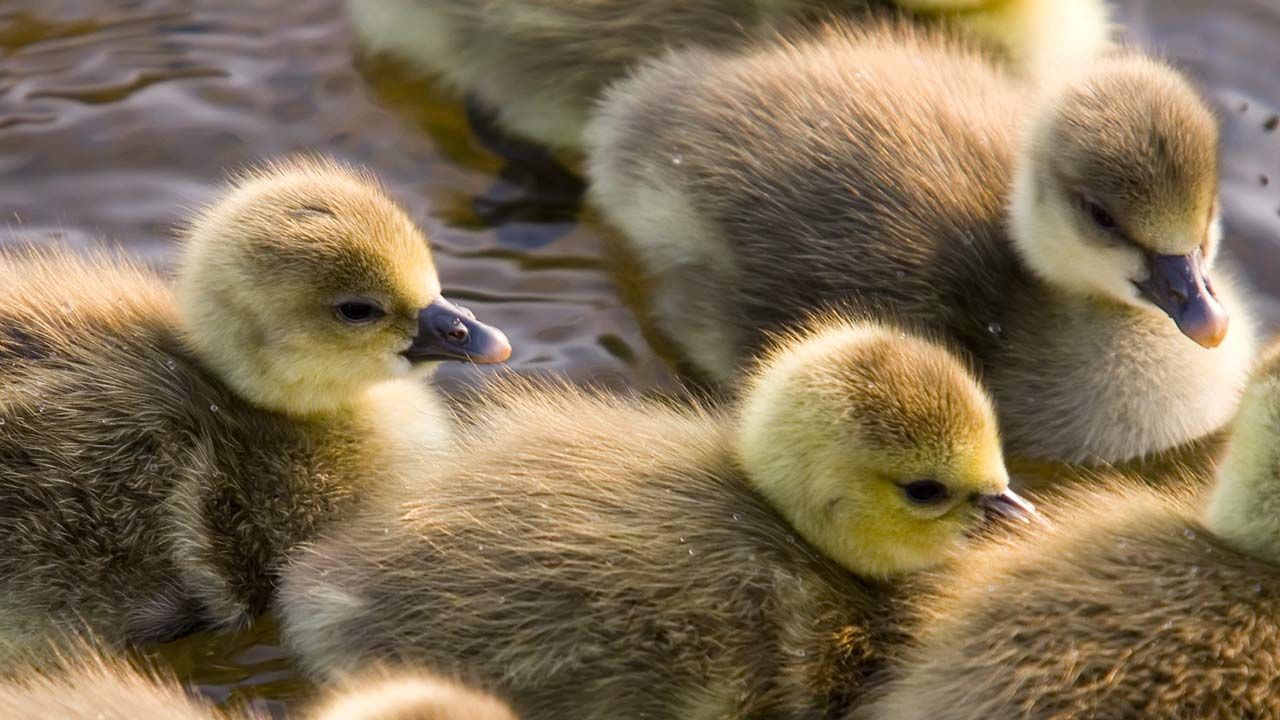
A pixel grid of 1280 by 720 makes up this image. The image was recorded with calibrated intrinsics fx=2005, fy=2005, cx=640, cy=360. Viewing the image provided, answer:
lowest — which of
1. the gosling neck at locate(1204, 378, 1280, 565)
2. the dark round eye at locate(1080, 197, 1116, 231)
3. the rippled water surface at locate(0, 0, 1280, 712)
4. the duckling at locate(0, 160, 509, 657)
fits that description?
the rippled water surface at locate(0, 0, 1280, 712)

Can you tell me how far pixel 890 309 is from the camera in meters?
2.92

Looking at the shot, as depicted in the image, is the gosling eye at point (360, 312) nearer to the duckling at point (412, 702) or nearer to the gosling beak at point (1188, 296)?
the duckling at point (412, 702)

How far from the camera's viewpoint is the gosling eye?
109 inches

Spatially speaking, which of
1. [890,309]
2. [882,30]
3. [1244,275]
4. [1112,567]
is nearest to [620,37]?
[882,30]

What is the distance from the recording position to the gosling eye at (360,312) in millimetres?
2762

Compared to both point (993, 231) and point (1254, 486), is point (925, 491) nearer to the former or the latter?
point (1254, 486)

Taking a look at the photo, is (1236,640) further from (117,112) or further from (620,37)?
(117,112)

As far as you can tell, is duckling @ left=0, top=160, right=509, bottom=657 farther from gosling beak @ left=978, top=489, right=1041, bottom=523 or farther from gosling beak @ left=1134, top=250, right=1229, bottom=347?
gosling beak @ left=1134, top=250, right=1229, bottom=347

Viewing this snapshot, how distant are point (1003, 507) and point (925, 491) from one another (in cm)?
10

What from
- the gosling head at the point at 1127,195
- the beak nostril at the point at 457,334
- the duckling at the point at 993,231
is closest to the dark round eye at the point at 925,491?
the duckling at the point at 993,231

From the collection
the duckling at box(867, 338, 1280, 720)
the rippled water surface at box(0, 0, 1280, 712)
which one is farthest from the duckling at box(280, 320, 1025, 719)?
the rippled water surface at box(0, 0, 1280, 712)

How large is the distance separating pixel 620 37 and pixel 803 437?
1.21 m

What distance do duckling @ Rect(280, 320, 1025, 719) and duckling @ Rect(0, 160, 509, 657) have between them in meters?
0.18

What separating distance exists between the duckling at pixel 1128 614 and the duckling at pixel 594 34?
1.11 metres
